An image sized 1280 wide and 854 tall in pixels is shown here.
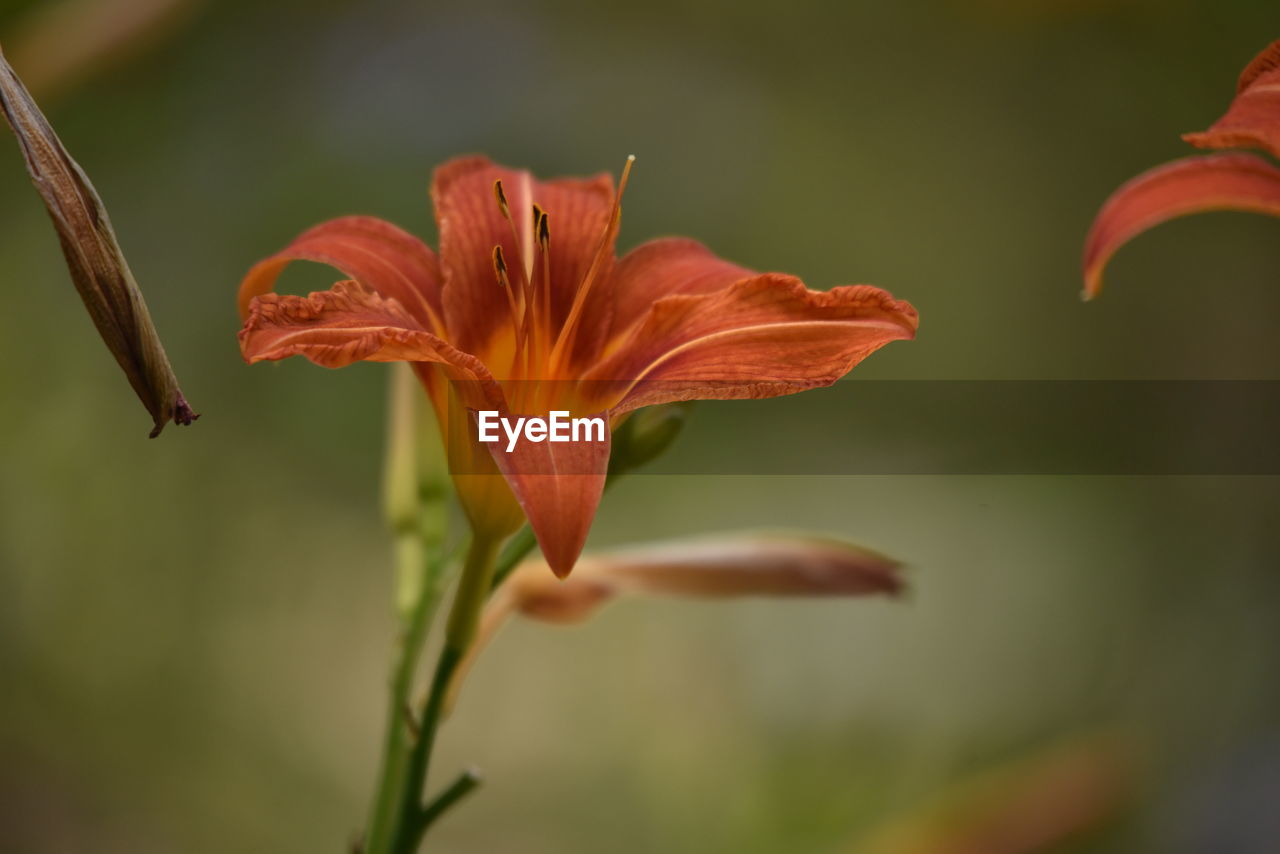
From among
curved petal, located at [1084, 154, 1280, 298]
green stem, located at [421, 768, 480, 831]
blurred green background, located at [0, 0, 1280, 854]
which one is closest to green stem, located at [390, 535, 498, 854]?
green stem, located at [421, 768, 480, 831]

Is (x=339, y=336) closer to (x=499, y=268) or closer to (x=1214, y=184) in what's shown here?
(x=499, y=268)

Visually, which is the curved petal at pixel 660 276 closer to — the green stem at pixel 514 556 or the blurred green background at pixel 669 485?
the green stem at pixel 514 556

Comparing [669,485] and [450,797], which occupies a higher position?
[669,485]

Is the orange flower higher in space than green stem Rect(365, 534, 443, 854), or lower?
higher

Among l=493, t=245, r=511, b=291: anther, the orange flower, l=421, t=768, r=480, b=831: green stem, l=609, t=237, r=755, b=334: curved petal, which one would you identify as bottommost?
l=421, t=768, r=480, b=831: green stem

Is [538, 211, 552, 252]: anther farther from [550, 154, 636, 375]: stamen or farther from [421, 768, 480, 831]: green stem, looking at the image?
[421, 768, 480, 831]: green stem

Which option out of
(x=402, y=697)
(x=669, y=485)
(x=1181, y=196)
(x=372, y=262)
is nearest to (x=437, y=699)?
(x=402, y=697)

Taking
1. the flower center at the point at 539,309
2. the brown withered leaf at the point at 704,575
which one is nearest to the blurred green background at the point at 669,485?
the brown withered leaf at the point at 704,575
